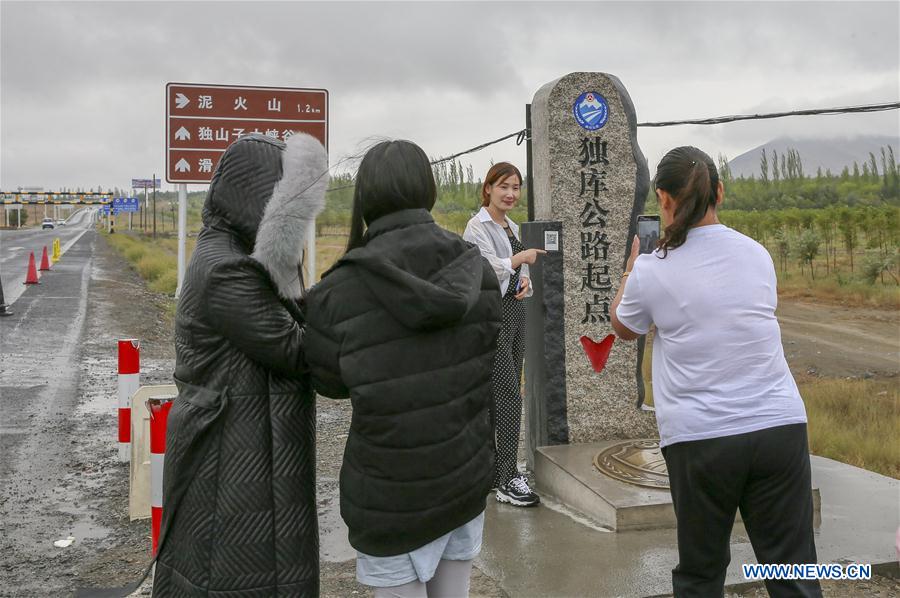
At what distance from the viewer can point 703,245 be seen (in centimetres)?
244

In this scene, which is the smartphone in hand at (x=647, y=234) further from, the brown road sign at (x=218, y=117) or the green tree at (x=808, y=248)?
the green tree at (x=808, y=248)

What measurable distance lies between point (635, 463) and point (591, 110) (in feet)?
6.82

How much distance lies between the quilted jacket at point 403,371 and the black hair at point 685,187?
76cm

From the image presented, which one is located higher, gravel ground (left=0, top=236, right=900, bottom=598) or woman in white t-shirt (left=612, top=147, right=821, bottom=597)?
woman in white t-shirt (left=612, top=147, right=821, bottom=597)

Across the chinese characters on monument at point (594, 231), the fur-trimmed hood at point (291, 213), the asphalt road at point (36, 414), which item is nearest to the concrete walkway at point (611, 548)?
the chinese characters on monument at point (594, 231)

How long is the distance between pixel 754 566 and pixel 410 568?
2126 millimetres

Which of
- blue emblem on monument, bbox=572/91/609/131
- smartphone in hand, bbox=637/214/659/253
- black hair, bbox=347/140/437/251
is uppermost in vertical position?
blue emblem on monument, bbox=572/91/609/131

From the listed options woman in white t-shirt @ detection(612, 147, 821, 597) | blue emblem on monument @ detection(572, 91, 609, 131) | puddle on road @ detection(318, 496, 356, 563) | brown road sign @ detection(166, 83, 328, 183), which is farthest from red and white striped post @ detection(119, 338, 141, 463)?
brown road sign @ detection(166, 83, 328, 183)

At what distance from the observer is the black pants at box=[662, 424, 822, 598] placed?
235 cm

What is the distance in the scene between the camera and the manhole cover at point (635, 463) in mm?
4324

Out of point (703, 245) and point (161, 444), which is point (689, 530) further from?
point (161, 444)

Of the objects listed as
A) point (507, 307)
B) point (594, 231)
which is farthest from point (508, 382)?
point (594, 231)

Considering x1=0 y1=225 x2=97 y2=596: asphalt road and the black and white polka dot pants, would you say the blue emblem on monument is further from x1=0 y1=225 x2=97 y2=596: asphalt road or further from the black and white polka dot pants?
x1=0 y1=225 x2=97 y2=596: asphalt road

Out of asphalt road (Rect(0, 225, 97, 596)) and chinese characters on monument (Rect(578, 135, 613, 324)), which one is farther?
chinese characters on monument (Rect(578, 135, 613, 324))
